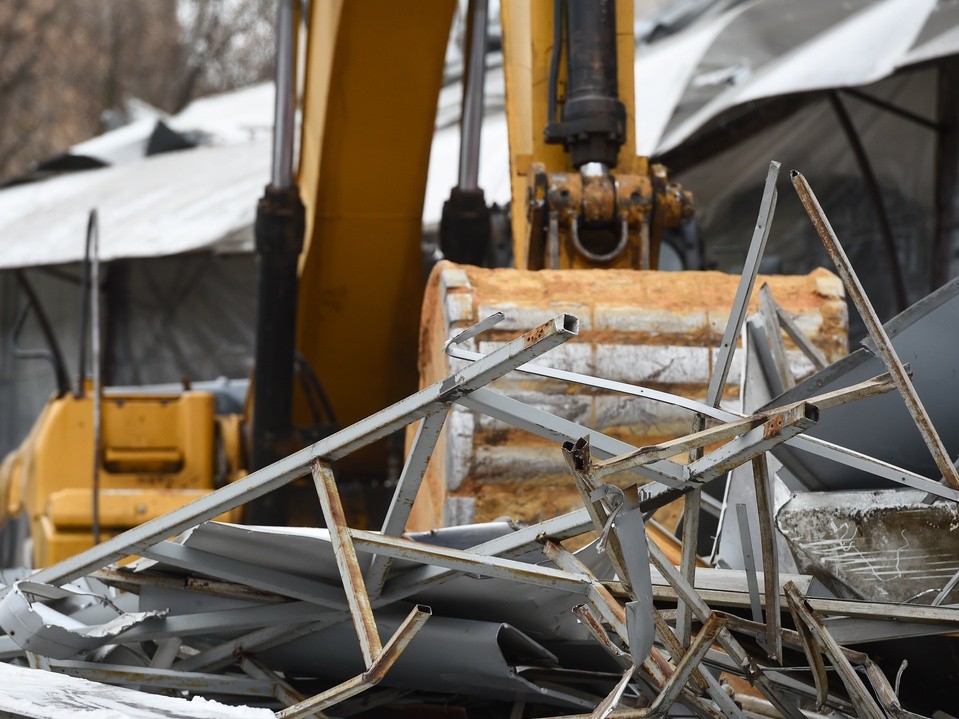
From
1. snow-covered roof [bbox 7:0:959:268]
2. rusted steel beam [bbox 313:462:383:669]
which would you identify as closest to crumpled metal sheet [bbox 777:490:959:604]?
rusted steel beam [bbox 313:462:383:669]

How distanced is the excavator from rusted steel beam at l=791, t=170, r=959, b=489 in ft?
5.32

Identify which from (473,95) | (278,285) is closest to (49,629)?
(278,285)

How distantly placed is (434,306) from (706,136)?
188 inches

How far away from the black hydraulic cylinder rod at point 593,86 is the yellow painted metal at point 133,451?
2.22 meters

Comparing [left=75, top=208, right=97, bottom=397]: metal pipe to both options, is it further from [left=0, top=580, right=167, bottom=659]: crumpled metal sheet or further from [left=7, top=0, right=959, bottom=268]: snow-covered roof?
[left=0, top=580, right=167, bottom=659]: crumpled metal sheet

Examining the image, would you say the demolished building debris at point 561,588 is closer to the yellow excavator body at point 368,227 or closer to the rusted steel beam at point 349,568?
the rusted steel beam at point 349,568

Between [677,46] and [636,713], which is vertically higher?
[677,46]

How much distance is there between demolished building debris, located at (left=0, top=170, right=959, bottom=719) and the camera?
4.86 ft

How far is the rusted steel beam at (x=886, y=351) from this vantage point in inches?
58.8

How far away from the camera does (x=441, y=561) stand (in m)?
1.49

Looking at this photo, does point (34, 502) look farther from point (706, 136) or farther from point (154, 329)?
point (154, 329)

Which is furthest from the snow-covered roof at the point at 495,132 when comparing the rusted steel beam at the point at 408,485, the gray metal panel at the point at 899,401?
the rusted steel beam at the point at 408,485

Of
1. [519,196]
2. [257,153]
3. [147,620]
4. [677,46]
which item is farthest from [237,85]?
[147,620]

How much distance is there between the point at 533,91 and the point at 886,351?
2070 millimetres
